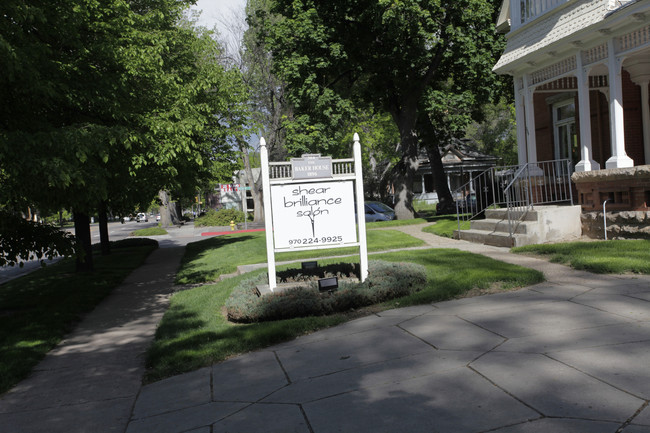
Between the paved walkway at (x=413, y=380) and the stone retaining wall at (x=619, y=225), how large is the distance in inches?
156

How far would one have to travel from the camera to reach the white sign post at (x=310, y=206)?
25.6ft

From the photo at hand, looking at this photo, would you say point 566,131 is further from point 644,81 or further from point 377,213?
point 377,213

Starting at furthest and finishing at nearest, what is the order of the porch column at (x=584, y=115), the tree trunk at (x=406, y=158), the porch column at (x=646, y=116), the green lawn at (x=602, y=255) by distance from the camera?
the tree trunk at (x=406, y=158)
the porch column at (x=646, y=116)
the porch column at (x=584, y=115)
the green lawn at (x=602, y=255)

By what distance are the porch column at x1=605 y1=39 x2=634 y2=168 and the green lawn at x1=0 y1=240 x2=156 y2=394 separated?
1093 cm

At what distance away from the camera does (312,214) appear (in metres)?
7.91

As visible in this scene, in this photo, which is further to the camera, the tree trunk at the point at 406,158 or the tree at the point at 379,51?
the tree trunk at the point at 406,158

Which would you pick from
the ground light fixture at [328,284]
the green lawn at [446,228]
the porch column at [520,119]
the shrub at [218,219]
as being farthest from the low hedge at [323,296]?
the shrub at [218,219]

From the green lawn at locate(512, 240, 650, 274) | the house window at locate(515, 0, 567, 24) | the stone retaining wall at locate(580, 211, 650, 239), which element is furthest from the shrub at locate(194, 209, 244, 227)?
the green lawn at locate(512, 240, 650, 274)

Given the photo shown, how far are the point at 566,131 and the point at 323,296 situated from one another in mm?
11815

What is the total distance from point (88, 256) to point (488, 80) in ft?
52.0

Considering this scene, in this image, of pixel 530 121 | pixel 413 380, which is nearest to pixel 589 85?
pixel 530 121

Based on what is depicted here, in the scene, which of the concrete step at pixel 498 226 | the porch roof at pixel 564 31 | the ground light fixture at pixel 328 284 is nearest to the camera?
the ground light fixture at pixel 328 284

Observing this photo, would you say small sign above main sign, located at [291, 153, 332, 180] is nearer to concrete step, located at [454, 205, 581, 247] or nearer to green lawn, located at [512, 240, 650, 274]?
green lawn, located at [512, 240, 650, 274]

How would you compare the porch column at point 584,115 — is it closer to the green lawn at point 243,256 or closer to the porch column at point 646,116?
the porch column at point 646,116
